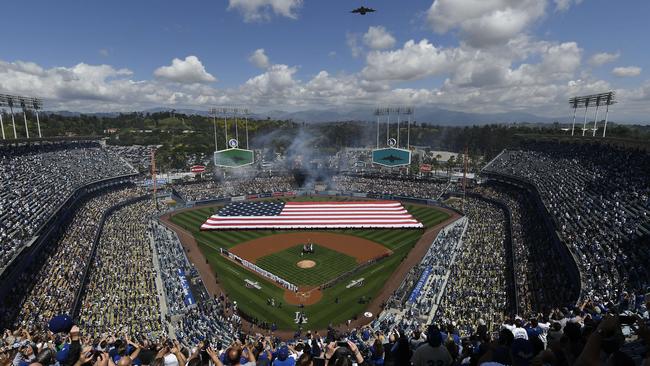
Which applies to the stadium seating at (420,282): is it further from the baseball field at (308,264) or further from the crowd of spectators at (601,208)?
the baseball field at (308,264)

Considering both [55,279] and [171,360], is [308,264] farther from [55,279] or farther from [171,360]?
[171,360]

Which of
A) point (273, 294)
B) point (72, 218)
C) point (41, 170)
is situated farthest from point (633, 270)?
point (41, 170)

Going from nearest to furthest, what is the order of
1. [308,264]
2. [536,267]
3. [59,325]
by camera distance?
[59,325]
[536,267]
[308,264]

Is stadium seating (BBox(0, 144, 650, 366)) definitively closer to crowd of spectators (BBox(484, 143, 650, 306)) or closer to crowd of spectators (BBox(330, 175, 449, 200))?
crowd of spectators (BBox(484, 143, 650, 306))

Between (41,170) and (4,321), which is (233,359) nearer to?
(4,321)

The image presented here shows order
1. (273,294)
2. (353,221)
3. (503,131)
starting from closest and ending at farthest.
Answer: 1. (273,294)
2. (353,221)
3. (503,131)

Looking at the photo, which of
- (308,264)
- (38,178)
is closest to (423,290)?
(308,264)

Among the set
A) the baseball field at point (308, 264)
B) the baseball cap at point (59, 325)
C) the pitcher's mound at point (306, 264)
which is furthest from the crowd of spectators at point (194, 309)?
the baseball cap at point (59, 325)
